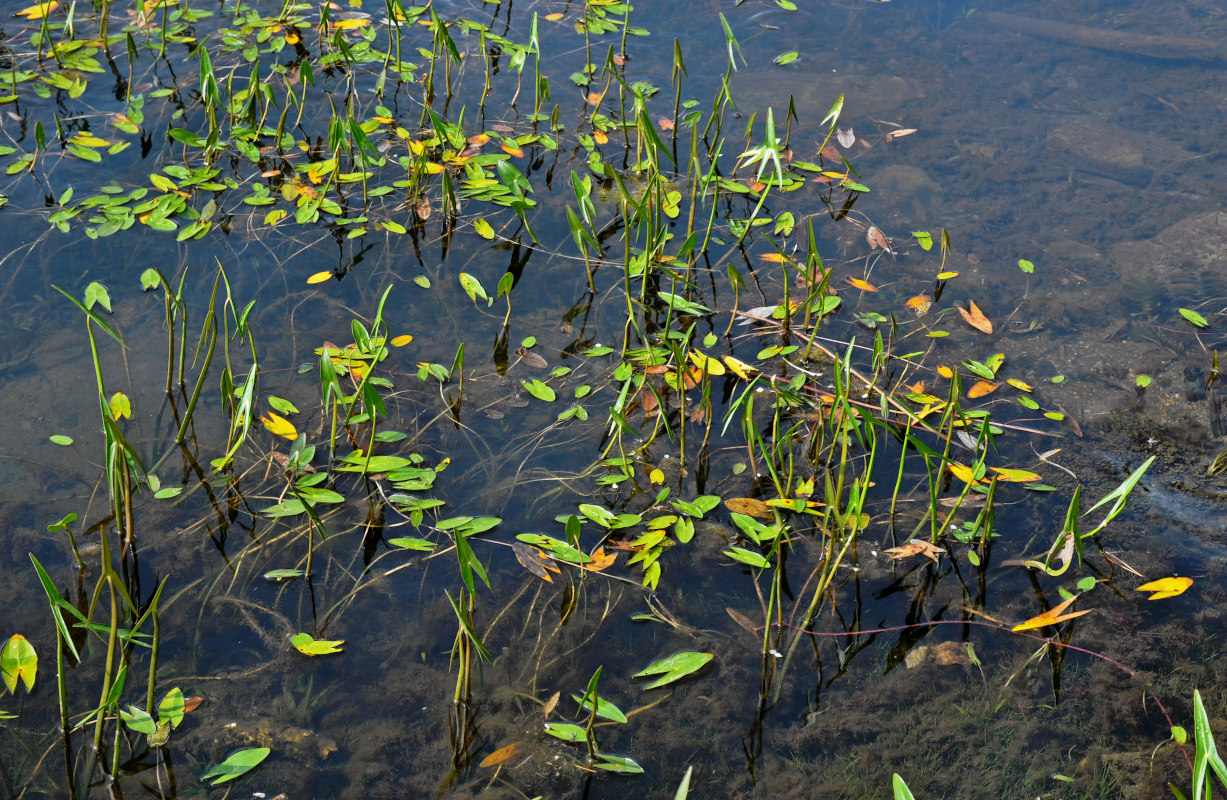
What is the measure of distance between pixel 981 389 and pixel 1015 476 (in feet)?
1.34

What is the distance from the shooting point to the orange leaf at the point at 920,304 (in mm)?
3162

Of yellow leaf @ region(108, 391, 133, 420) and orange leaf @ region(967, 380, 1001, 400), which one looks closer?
yellow leaf @ region(108, 391, 133, 420)

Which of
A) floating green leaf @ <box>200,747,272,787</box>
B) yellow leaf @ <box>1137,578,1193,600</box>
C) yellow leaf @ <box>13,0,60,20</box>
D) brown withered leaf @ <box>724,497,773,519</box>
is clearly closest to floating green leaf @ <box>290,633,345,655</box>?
floating green leaf @ <box>200,747,272,787</box>

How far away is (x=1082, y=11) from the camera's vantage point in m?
5.02

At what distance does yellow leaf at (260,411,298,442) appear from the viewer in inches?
100

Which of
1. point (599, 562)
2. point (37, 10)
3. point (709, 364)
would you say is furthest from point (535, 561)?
point (37, 10)

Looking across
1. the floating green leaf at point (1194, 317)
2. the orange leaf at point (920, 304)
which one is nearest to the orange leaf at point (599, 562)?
the orange leaf at point (920, 304)

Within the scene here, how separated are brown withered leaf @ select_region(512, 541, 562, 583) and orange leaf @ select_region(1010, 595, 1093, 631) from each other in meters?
1.18

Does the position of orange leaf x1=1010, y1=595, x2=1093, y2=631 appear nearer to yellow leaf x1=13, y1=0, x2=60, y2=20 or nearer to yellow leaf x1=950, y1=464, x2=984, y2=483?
yellow leaf x1=950, y1=464, x2=984, y2=483

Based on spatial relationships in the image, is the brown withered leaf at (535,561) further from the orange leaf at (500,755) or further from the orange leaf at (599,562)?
the orange leaf at (500,755)

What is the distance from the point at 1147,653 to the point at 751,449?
1100 millimetres

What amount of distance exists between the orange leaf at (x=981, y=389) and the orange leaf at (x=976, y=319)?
283 mm

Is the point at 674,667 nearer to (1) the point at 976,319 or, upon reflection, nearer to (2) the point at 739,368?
(2) the point at 739,368

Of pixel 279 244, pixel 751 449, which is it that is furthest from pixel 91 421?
Answer: pixel 751 449
